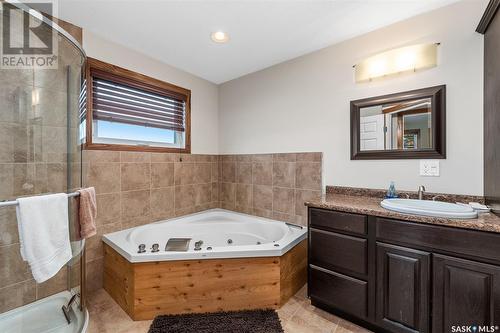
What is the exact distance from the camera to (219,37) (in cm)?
204

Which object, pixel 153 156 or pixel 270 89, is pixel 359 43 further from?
pixel 153 156

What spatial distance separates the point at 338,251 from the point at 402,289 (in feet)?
1.38

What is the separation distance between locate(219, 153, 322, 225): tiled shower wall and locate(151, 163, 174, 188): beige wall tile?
78 cm

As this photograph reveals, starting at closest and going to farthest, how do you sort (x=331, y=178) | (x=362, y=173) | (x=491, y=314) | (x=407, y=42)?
(x=491, y=314), (x=407, y=42), (x=362, y=173), (x=331, y=178)

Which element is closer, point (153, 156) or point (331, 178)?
point (331, 178)

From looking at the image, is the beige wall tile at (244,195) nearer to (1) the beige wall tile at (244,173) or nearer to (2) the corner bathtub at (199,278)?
(1) the beige wall tile at (244,173)

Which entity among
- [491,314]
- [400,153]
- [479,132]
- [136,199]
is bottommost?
[491,314]

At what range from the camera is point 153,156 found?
95.6 inches

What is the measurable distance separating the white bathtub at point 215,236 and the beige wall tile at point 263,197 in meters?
0.16

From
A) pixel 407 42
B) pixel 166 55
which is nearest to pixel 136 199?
pixel 166 55

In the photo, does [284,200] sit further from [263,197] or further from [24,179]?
[24,179]

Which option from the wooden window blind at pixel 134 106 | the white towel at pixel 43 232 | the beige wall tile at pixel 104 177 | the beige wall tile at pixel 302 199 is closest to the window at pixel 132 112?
→ the wooden window blind at pixel 134 106

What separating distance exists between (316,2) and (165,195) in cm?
235

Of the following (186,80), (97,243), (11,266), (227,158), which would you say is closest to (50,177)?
(11,266)
